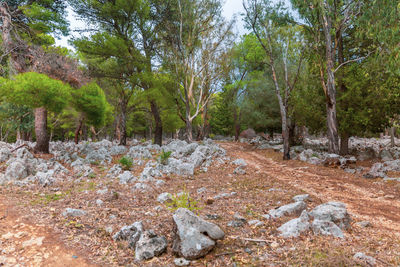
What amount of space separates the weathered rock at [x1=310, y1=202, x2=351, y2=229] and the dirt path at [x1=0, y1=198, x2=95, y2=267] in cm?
349

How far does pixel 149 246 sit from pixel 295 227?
2.08 meters

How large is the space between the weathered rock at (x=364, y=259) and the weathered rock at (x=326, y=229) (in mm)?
538

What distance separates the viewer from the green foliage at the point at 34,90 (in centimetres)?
767

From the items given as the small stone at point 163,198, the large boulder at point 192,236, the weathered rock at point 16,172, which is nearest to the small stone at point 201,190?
the small stone at point 163,198

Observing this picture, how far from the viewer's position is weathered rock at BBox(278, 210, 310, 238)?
126 inches

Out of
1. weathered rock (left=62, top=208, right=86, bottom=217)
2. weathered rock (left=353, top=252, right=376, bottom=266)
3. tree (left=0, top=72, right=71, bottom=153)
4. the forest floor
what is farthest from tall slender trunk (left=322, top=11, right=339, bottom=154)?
tree (left=0, top=72, right=71, bottom=153)

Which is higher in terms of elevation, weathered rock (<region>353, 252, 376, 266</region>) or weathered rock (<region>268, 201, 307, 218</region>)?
weathered rock (<region>353, 252, 376, 266</region>)

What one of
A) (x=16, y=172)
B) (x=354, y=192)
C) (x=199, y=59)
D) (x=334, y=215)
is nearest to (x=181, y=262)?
(x=334, y=215)

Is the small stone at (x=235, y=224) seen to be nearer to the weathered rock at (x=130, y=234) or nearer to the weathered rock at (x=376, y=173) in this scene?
the weathered rock at (x=130, y=234)

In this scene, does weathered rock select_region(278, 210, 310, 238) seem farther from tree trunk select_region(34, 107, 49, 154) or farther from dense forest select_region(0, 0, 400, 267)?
tree trunk select_region(34, 107, 49, 154)

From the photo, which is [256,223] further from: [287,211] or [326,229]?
[326,229]

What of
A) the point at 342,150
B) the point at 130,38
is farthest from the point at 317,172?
the point at 130,38

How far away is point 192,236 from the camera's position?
2875 millimetres

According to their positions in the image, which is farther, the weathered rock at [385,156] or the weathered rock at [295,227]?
the weathered rock at [385,156]
